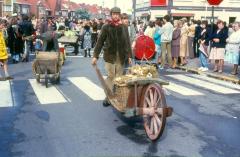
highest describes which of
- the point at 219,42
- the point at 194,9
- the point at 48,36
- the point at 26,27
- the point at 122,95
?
the point at 194,9

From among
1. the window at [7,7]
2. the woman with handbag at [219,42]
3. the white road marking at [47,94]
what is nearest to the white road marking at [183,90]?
the white road marking at [47,94]

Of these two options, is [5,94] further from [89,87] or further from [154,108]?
[154,108]

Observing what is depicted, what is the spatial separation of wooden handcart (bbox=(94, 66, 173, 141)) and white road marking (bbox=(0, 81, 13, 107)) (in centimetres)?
286

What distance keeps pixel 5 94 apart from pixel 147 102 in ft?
15.5

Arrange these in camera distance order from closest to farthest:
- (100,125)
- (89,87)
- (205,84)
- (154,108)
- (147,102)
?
(154,108) → (147,102) → (100,125) → (89,87) → (205,84)

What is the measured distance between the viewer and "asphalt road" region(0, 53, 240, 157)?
6.00 metres

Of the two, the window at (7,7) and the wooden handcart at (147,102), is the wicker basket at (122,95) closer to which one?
the wooden handcart at (147,102)

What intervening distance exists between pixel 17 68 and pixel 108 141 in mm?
9912

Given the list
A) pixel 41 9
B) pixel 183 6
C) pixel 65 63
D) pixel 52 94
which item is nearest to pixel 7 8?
pixel 41 9

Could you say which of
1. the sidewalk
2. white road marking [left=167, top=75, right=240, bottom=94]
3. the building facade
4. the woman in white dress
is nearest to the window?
the building facade

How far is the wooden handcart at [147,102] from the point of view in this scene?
20.2 ft

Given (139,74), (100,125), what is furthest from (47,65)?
(139,74)

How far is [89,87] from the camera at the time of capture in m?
11.4

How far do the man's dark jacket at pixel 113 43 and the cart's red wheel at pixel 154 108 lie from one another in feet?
5.89
